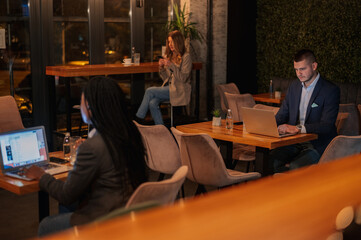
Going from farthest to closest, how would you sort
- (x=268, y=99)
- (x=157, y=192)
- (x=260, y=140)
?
(x=268, y=99), (x=260, y=140), (x=157, y=192)

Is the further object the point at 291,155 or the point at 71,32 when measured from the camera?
the point at 71,32

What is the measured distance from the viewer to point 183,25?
8.94 m

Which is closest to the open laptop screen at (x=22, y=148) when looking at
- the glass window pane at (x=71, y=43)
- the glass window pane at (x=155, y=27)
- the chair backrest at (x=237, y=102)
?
the chair backrest at (x=237, y=102)

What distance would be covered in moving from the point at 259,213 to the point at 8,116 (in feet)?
14.2

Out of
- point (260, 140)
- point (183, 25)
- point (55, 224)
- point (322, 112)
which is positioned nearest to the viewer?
point (55, 224)

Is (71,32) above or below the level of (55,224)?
above

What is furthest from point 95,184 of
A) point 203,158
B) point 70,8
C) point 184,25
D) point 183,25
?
point 184,25

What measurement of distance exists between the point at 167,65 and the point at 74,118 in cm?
174

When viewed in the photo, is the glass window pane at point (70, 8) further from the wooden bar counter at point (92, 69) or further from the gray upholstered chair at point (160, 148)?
the gray upholstered chair at point (160, 148)

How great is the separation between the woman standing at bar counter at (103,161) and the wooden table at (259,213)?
4.87 ft

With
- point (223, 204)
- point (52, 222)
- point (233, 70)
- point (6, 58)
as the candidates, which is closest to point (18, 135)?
point (52, 222)

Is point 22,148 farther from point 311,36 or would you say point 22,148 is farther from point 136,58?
point 311,36

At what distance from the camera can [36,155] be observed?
374cm

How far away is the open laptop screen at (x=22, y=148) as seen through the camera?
3535mm
